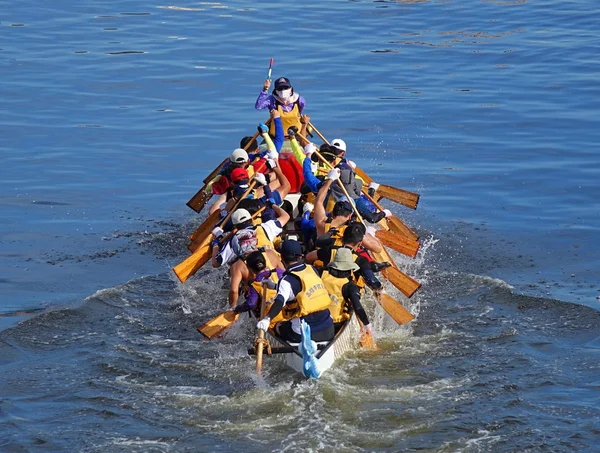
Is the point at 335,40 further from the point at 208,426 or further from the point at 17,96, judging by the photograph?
the point at 208,426

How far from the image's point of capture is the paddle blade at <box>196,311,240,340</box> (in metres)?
16.0

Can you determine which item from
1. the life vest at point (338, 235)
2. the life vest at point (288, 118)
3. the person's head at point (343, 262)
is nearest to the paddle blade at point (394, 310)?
the life vest at point (338, 235)

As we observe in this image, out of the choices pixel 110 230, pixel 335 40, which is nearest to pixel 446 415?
pixel 110 230

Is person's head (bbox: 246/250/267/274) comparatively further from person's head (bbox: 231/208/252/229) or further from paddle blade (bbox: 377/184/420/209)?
paddle blade (bbox: 377/184/420/209)

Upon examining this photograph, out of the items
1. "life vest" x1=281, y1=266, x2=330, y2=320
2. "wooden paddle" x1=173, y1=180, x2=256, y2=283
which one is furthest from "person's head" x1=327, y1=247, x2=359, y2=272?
"wooden paddle" x1=173, y1=180, x2=256, y2=283

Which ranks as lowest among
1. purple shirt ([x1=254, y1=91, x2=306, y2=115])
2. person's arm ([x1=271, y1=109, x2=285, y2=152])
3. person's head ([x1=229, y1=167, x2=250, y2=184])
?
person's head ([x1=229, y1=167, x2=250, y2=184])

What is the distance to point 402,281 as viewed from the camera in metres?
17.3

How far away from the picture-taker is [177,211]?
77.5 feet

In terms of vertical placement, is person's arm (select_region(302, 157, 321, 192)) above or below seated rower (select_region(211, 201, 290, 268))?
above

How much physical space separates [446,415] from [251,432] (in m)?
2.58

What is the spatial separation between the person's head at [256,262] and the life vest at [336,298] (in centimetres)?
111

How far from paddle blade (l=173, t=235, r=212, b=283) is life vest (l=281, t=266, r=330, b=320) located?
3491 millimetres

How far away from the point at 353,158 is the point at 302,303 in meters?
12.6

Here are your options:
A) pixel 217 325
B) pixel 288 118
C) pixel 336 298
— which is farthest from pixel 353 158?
pixel 336 298
